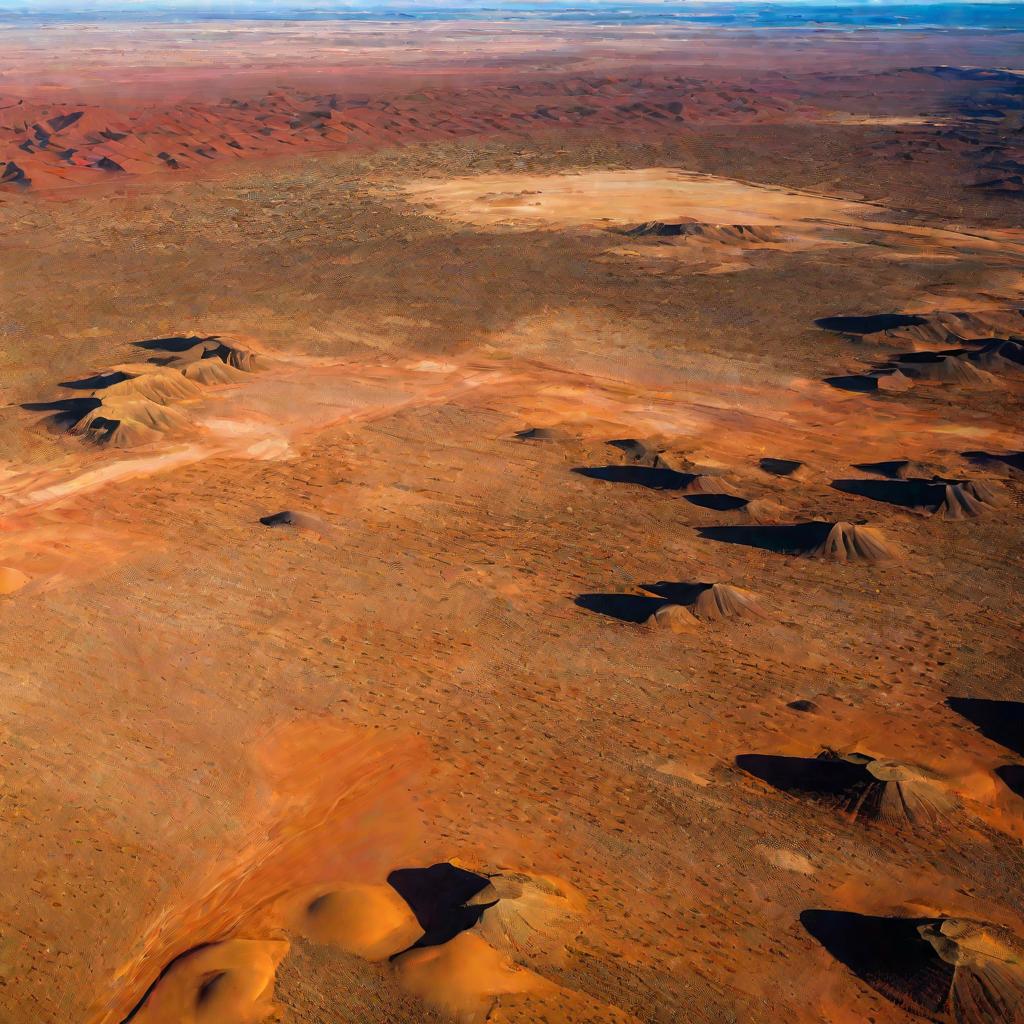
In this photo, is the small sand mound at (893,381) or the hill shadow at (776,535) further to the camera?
the small sand mound at (893,381)

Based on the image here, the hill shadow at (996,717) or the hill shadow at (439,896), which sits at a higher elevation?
the hill shadow at (439,896)

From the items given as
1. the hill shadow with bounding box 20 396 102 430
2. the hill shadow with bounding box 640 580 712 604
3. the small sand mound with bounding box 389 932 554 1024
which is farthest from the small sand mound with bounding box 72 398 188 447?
the small sand mound with bounding box 389 932 554 1024

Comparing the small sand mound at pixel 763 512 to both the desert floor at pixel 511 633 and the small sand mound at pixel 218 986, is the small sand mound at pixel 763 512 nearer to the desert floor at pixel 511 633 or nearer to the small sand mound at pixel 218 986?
the desert floor at pixel 511 633

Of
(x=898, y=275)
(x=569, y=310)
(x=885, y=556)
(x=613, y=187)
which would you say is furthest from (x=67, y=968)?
(x=613, y=187)

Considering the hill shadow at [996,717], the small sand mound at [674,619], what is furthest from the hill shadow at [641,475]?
the hill shadow at [996,717]

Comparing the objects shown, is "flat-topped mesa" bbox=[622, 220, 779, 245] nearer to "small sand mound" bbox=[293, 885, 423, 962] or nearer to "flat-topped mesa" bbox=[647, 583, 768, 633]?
"flat-topped mesa" bbox=[647, 583, 768, 633]

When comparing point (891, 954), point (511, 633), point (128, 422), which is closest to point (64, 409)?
point (128, 422)
